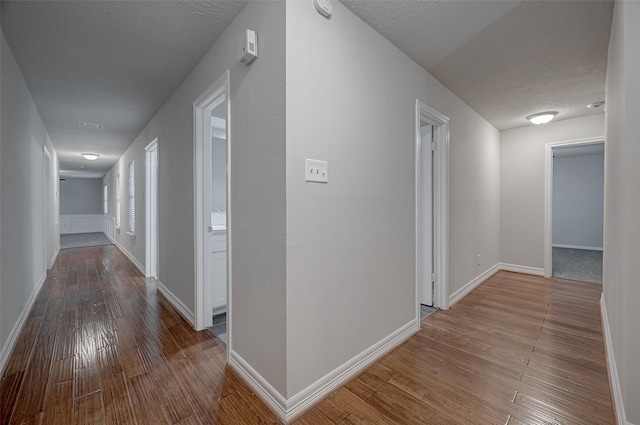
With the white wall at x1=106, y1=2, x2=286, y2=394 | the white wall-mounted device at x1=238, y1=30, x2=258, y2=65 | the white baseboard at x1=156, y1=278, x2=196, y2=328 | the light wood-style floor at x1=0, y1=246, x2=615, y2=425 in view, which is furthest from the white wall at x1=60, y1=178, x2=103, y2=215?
the white wall-mounted device at x1=238, y1=30, x2=258, y2=65

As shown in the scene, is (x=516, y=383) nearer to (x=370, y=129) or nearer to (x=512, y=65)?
(x=370, y=129)

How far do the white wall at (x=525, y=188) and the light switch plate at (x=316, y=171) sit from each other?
4.30 meters

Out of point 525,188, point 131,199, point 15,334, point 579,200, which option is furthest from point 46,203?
point 579,200

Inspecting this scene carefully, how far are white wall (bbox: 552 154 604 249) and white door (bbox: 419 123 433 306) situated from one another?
671cm

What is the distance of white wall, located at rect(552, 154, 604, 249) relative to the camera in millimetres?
6773

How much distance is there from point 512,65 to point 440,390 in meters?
2.80

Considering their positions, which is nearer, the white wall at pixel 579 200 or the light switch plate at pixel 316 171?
the light switch plate at pixel 316 171

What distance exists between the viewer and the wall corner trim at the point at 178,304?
8.65ft

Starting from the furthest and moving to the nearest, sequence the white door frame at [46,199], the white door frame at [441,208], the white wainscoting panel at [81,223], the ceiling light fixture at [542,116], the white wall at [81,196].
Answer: the white wall at [81,196] → the white wainscoting panel at [81,223] → the white door frame at [46,199] → the ceiling light fixture at [542,116] → the white door frame at [441,208]

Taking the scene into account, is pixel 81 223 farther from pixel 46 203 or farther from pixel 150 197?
pixel 150 197

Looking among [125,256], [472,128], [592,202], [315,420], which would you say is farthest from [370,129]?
[592,202]

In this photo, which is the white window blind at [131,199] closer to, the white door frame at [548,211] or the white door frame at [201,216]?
the white door frame at [201,216]

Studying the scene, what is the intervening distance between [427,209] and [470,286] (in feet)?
4.49

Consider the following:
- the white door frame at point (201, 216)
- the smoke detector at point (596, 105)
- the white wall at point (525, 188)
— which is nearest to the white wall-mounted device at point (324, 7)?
the white door frame at point (201, 216)
